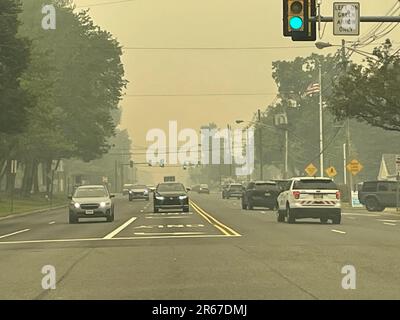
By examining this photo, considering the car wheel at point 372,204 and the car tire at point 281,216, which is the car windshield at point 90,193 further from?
the car wheel at point 372,204

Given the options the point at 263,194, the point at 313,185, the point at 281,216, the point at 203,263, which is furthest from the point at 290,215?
the point at 263,194

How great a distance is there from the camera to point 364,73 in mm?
47375

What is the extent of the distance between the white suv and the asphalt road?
3.77 m

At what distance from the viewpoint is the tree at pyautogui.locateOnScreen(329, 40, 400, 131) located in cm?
4481

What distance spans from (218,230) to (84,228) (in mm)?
5780

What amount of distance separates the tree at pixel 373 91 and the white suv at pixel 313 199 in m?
13.0

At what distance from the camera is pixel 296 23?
20.9 meters

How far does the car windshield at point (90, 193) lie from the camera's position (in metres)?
35.3

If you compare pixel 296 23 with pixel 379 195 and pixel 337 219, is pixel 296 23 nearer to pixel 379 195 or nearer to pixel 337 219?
pixel 337 219

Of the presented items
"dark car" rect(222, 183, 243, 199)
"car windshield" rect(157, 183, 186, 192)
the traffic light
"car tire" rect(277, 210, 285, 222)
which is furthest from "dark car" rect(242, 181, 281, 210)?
"dark car" rect(222, 183, 243, 199)

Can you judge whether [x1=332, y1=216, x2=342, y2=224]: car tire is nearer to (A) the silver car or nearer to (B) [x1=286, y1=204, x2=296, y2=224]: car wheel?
(B) [x1=286, y1=204, x2=296, y2=224]: car wheel

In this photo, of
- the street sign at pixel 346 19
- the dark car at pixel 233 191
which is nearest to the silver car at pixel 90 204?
the street sign at pixel 346 19

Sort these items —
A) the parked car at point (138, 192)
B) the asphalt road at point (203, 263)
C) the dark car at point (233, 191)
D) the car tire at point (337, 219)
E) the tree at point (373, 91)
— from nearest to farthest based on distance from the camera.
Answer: the asphalt road at point (203, 263) → the car tire at point (337, 219) → the tree at point (373, 91) → the parked car at point (138, 192) → the dark car at point (233, 191)
